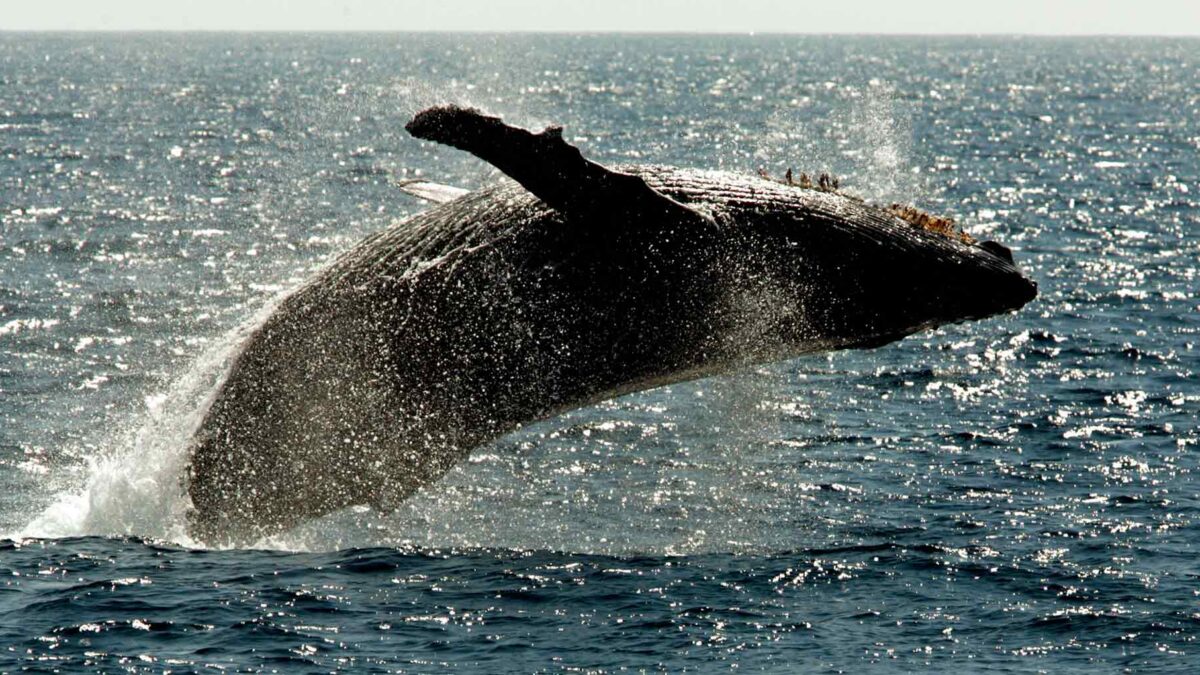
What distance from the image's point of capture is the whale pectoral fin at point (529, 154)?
12906 mm

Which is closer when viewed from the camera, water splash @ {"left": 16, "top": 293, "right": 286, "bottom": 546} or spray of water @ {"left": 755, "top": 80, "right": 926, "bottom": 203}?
water splash @ {"left": 16, "top": 293, "right": 286, "bottom": 546}

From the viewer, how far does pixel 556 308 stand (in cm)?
1372

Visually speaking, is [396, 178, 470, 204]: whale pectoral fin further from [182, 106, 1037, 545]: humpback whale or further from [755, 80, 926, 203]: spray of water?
[755, 80, 926, 203]: spray of water

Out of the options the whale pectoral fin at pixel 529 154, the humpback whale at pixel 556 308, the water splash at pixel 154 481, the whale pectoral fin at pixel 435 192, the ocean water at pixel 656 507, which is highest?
the whale pectoral fin at pixel 529 154

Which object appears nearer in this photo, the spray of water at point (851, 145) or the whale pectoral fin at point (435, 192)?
the whale pectoral fin at point (435, 192)

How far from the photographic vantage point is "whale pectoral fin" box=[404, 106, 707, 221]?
12.9 m

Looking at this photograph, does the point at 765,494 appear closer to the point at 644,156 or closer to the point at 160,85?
the point at 644,156

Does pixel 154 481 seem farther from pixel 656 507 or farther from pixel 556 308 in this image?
pixel 656 507

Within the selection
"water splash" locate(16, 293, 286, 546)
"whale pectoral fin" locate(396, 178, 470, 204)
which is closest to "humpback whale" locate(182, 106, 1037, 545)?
"water splash" locate(16, 293, 286, 546)

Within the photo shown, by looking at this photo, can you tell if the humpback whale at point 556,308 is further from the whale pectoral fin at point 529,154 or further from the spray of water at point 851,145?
the spray of water at point 851,145

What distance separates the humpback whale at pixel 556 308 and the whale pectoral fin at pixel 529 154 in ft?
0.82

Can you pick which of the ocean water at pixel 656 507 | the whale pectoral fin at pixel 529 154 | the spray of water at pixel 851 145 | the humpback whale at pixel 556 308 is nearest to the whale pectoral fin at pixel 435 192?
the humpback whale at pixel 556 308

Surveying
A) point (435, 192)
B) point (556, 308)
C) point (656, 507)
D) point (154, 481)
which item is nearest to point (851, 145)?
point (656, 507)

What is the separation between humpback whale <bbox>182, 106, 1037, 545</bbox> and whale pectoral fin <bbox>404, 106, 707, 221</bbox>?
25cm
